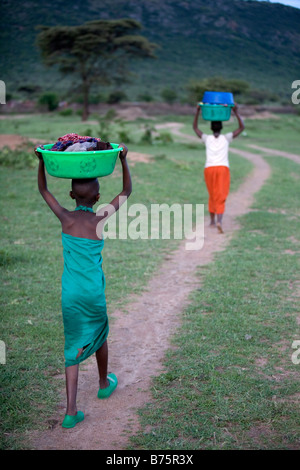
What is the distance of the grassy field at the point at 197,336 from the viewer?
9.32 ft

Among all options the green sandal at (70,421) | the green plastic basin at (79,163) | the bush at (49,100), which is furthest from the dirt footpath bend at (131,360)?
the bush at (49,100)

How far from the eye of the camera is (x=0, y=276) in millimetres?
5445

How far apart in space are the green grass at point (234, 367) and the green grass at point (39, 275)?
0.71 meters

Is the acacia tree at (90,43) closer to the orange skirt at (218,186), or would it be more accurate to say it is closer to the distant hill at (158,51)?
the distant hill at (158,51)

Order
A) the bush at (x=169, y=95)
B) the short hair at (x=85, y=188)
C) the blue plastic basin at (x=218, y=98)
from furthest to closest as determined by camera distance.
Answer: the bush at (x=169, y=95) → the blue plastic basin at (x=218, y=98) → the short hair at (x=85, y=188)

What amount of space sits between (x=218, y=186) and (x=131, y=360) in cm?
425

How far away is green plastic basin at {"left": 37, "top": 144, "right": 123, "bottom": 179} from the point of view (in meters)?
2.71

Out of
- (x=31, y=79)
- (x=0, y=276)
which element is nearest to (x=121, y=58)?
(x=31, y=79)

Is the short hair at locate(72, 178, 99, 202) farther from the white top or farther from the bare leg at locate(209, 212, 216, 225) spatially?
the bare leg at locate(209, 212, 216, 225)

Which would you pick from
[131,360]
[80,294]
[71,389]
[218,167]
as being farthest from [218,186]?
[71,389]

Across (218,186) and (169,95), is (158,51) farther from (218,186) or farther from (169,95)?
(218,186)

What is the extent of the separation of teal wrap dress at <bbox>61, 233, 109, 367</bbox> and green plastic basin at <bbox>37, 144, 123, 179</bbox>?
386mm
